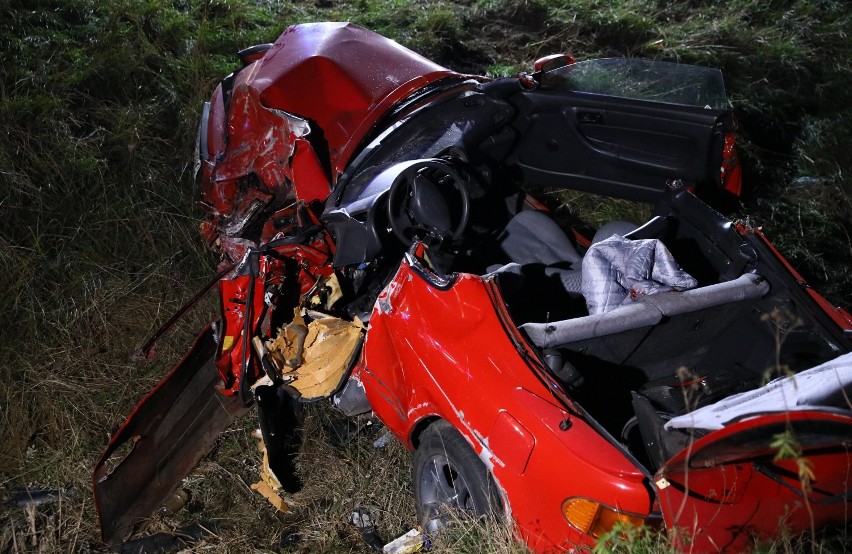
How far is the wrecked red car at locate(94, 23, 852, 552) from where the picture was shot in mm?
2264

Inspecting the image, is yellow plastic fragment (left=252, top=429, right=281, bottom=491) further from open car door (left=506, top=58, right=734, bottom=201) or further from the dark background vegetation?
open car door (left=506, top=58, right=734, bottom=201)

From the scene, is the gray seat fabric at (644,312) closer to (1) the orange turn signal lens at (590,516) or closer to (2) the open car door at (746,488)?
(1) the orange turn signal lens at (590,516)

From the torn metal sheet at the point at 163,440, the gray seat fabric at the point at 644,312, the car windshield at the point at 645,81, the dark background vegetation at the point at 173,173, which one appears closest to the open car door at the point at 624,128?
the car windshield at the point at 645,81

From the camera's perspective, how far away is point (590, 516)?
2270mm

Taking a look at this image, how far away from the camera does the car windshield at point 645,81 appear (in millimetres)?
3896

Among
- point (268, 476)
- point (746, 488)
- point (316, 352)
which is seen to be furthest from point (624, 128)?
point (268, 476)

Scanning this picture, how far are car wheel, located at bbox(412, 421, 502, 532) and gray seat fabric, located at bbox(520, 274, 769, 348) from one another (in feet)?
1.62

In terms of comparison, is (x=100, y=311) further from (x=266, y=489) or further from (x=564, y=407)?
(x=564, y=407)

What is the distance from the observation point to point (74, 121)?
513cm

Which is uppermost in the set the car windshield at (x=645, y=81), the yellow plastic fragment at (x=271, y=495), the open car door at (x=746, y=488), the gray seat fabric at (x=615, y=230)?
the car windshield at (x=645, y=81)

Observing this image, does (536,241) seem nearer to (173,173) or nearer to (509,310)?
(509,310)

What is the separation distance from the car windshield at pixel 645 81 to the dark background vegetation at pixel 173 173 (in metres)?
1.68

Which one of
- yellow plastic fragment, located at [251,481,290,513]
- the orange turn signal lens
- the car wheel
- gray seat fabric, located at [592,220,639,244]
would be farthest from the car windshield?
yellow plastic fragment, located at [251,481,290,513]

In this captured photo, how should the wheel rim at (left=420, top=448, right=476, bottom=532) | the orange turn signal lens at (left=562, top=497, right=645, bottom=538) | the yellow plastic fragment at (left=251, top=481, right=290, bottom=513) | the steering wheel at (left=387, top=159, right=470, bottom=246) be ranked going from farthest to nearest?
1. the yellow plastic fragment at (left=251, top=481, right=290, bottom=513)
2. the steering wheel at (left=387, top=159, right=470, bottom=246)
3. the wheel rim at (left=420, top=448, right=476, bottom=532)
4. the orange turn signal lens at (left=562, top=497, right=645, bottom=538)
